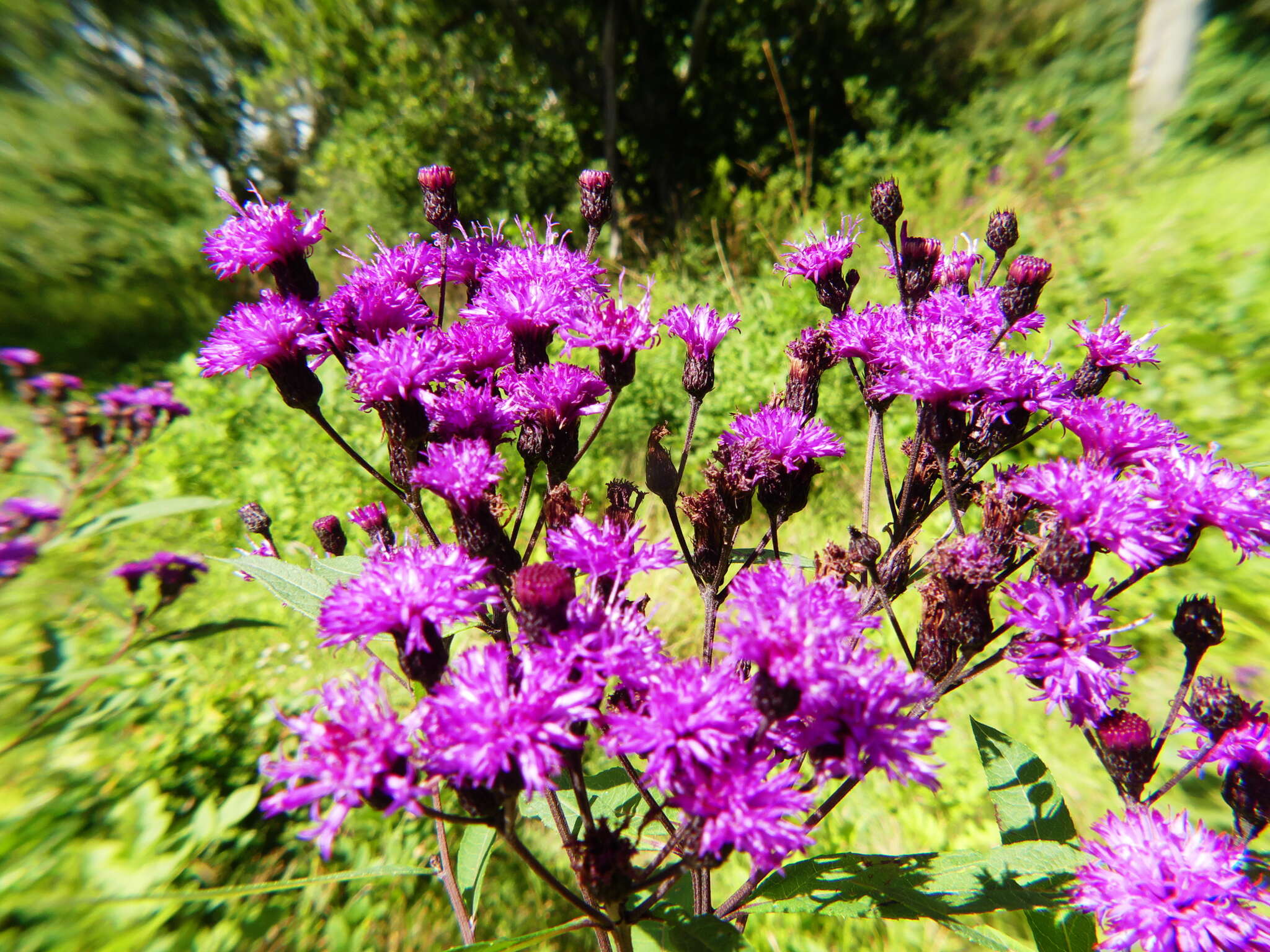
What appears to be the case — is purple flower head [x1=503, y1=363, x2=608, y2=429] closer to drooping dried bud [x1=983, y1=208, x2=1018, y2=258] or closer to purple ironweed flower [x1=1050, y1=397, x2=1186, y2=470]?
purple ironweed flower [x1=1050, y1=397, x2=1186, y2=470]

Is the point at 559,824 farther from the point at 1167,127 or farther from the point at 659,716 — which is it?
the point at 1167,127

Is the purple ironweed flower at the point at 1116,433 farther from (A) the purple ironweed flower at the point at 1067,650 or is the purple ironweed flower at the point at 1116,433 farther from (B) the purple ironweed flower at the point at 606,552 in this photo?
(B) the purple ironweed flower at the point at 606,552

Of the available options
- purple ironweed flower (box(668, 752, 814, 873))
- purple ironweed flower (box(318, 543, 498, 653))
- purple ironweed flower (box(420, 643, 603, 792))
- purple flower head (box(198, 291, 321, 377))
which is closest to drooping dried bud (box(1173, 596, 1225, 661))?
purple ironweed flower (box(668, 752, 814, 873))

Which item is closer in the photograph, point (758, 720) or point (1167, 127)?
point (758, 720)

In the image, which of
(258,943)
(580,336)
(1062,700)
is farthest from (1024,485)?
(258,943)

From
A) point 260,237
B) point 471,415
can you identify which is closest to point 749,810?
point 471,415
